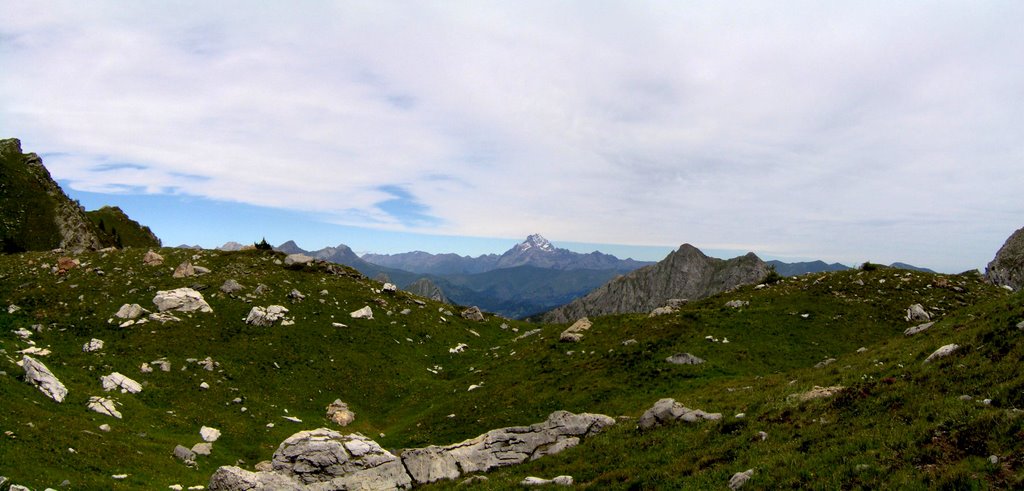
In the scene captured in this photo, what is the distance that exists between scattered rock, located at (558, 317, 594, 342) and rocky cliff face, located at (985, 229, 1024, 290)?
2311 inches

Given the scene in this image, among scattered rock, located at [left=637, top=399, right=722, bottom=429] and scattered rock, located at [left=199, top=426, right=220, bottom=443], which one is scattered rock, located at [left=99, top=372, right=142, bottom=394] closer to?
scattered rock, located at [left=199, top=426, right=220, bottom=443]

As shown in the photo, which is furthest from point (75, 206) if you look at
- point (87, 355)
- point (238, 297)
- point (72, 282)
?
point (87, 355)

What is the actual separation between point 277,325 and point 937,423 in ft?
172

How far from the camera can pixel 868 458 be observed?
13859mm

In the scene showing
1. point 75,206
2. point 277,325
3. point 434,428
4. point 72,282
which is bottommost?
point 434,428

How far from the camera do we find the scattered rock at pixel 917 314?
4334 cm

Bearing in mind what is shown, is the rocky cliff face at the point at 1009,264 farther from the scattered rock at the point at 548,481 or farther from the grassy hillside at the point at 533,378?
the scattered rock at the point at 548,481

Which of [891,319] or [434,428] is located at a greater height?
[891,319]

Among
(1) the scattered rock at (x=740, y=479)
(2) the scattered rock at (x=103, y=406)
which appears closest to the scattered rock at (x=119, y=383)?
(2) the scattered rock at (x=103, y=406)

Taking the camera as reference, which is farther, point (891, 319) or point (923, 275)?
point (923, 275)

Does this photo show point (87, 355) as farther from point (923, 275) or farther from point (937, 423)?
point (923, 275)

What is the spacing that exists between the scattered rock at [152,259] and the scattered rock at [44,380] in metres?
31.1

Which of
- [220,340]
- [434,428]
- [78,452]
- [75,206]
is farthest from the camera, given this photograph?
[75,206]

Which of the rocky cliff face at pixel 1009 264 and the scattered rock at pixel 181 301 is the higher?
the rocky cliff face at pixel 1009 264
